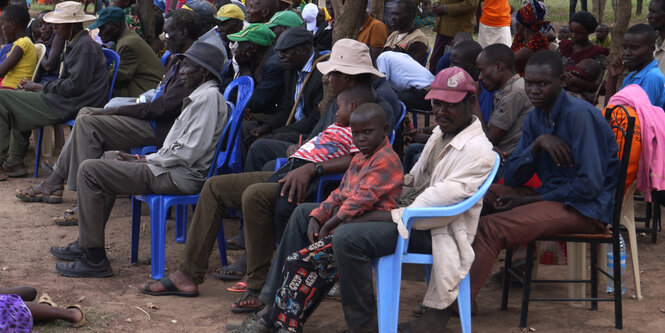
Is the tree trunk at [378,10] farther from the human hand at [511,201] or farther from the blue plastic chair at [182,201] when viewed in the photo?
the human hand at [511,201]

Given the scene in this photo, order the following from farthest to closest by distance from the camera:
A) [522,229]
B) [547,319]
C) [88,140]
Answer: [88,140] → [547,319] → [522,229]

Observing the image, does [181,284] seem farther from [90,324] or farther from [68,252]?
[68,252]

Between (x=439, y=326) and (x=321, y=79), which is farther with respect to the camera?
(x=321, y=79)

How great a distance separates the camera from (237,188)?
486 cm

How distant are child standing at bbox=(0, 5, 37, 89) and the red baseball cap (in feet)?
18.8

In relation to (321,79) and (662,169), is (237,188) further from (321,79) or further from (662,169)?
(662,169)

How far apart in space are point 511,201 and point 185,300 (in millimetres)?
2048

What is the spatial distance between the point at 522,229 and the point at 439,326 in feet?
2.30

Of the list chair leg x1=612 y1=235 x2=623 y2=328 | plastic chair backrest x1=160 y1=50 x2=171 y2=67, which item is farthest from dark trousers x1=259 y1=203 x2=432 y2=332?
plastic chair backrest x1=160 y1=50 x2=171 y2=67

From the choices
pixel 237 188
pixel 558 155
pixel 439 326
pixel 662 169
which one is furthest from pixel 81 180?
pixel 662 169

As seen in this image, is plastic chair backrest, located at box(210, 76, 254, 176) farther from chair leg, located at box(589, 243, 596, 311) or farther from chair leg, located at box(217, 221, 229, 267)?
chair leg, located at box(589, 243, 596, 311)

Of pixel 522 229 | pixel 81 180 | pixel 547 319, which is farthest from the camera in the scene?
pixel 81 180

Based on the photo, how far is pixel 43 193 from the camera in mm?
7180

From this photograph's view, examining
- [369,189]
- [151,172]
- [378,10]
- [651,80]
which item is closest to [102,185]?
[151,172]
